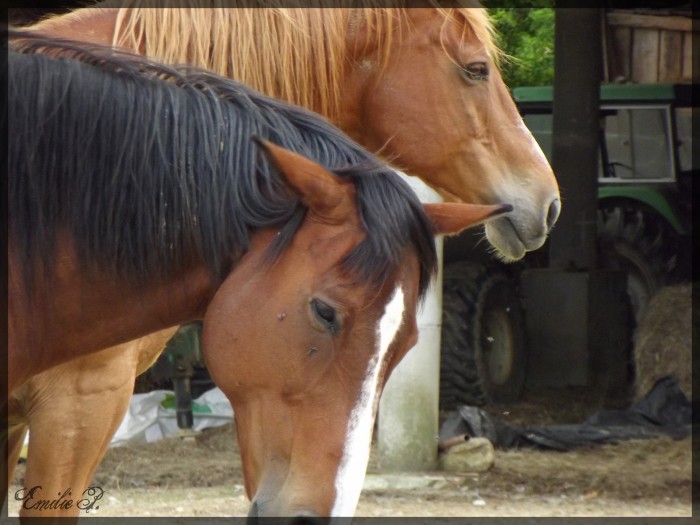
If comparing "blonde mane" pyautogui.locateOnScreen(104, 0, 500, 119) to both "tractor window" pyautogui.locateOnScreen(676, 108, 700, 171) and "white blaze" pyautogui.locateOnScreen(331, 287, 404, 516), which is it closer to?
"white blaze" pyautogui.locateOnScreen(331, 287, 404, 516)

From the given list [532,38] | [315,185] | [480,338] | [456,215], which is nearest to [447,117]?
[456,215]

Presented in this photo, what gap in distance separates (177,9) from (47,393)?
1060mm

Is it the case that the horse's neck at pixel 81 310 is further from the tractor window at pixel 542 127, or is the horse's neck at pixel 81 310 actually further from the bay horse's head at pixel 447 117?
the tractor window at pixel 542 127

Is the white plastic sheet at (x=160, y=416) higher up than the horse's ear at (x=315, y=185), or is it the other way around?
the horse's ear at (x=315, y=185)

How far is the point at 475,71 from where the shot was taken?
320cm

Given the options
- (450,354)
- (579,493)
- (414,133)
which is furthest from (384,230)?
(450,354)

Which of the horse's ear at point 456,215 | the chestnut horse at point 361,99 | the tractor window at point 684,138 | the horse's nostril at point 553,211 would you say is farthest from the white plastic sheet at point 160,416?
the horse's ear at point 456,215

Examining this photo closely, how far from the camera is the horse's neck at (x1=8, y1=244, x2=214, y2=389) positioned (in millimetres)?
2012

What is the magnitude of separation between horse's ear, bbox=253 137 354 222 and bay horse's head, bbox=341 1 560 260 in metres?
1.22

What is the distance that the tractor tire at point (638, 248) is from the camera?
8.96 metres

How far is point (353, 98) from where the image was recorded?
3.20 metres

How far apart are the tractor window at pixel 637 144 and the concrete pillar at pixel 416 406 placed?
13.3 ft

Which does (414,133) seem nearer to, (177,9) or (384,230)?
(177,9)

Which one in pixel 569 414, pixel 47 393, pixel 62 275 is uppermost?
pixel 62 275
